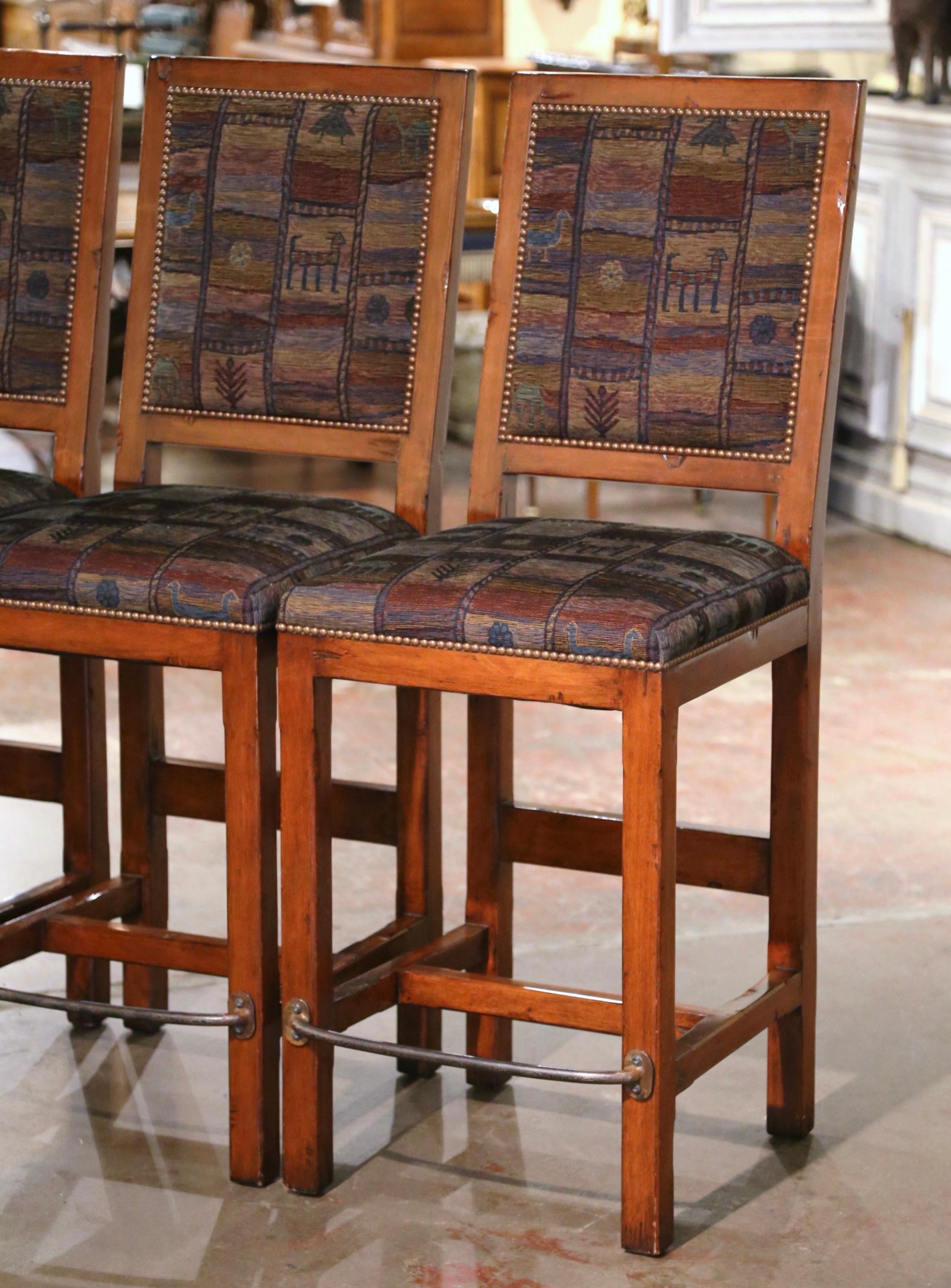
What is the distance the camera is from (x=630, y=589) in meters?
1.71

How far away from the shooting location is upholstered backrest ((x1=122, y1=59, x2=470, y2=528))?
2053mm

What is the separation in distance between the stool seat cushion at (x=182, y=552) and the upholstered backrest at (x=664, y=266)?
0.21m

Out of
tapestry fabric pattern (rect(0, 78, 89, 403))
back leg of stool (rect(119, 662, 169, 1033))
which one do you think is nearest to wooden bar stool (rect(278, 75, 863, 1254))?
back leg of stool (rect(119, 662, 169, 1033))

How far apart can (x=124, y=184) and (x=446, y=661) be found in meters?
3.28

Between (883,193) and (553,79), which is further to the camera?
(883,193)

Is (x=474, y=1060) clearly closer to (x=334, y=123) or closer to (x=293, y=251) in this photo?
(x=293, y=251)

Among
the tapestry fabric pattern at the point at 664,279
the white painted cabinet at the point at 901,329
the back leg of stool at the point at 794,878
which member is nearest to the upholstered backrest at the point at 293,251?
the tapestry fabric pattern at the point at 664,279

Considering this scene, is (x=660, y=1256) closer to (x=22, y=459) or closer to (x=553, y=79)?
(x=553, y=79)

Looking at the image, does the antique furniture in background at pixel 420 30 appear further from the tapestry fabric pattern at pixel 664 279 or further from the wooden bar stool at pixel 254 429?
the tapestry fabric pattern at pixel 664 279

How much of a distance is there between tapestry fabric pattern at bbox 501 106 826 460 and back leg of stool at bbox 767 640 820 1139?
0.75 feet

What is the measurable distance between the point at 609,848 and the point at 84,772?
2.03 feet

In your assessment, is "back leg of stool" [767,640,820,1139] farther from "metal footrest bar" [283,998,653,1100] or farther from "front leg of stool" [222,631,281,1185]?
"front leg of stool" [222,631,281,1185]

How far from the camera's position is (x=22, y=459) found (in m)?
5.87

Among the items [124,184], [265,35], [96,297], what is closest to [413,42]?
[265,35]
